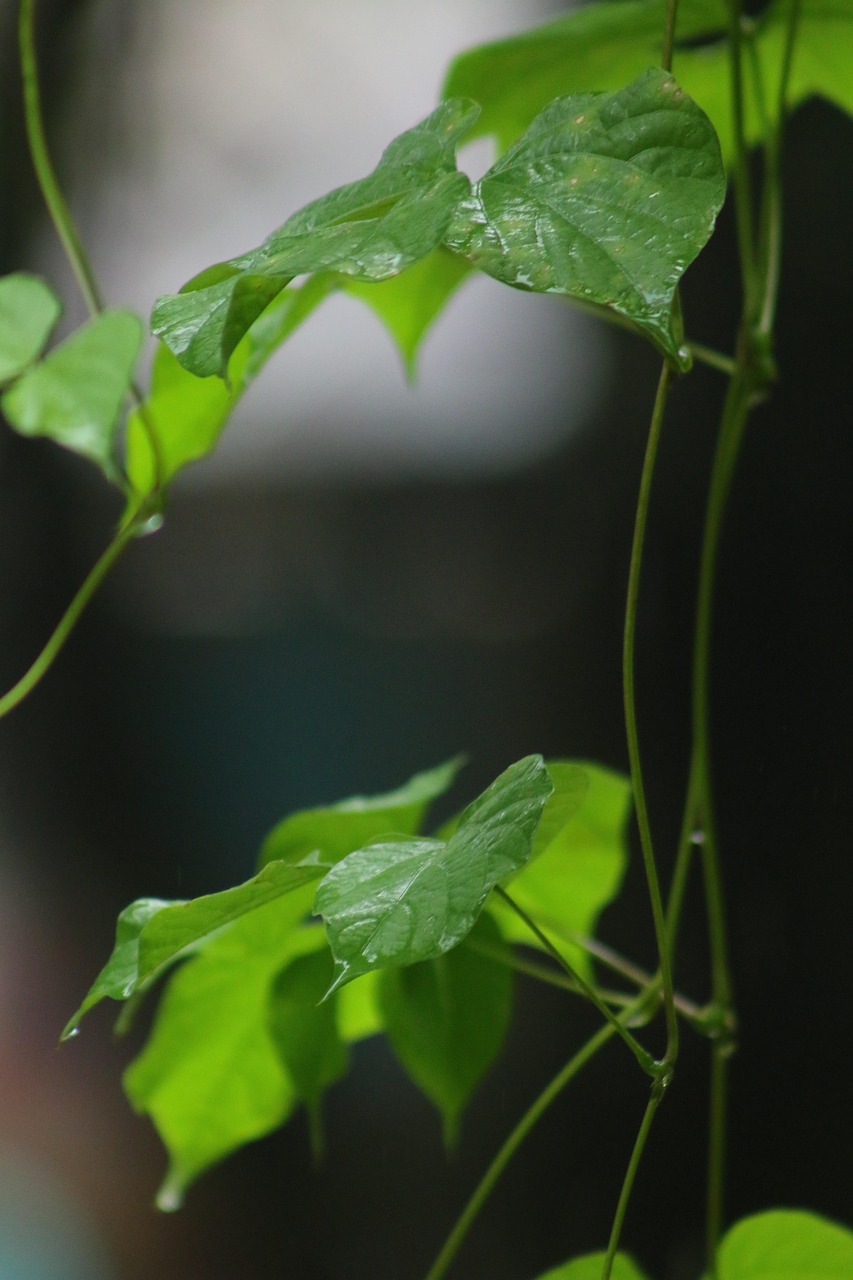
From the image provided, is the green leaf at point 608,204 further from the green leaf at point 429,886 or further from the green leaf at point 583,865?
the green leaf at point 583,865

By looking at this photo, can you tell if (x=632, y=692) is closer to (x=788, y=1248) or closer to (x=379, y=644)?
(x=788, y=1248)

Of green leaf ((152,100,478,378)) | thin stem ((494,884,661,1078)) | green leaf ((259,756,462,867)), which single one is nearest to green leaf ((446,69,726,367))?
green leaf ((152,100,478,378))

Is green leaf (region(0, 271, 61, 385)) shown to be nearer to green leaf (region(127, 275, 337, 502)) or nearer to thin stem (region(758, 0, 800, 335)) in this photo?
green leaf (region(127, 275, 337, 502))

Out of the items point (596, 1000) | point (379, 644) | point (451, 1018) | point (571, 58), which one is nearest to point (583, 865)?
point (451, 1018)

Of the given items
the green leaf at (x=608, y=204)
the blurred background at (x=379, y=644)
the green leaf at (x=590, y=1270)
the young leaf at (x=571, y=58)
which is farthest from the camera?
the blurred background at (x=379, y=644)

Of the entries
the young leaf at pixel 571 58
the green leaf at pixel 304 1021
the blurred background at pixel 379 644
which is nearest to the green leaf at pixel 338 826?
the green leaf at pixel 304 1021

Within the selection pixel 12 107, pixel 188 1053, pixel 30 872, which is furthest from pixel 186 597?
pixel 188 1053

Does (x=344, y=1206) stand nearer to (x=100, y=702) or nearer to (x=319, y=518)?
(x=100, y=702)
